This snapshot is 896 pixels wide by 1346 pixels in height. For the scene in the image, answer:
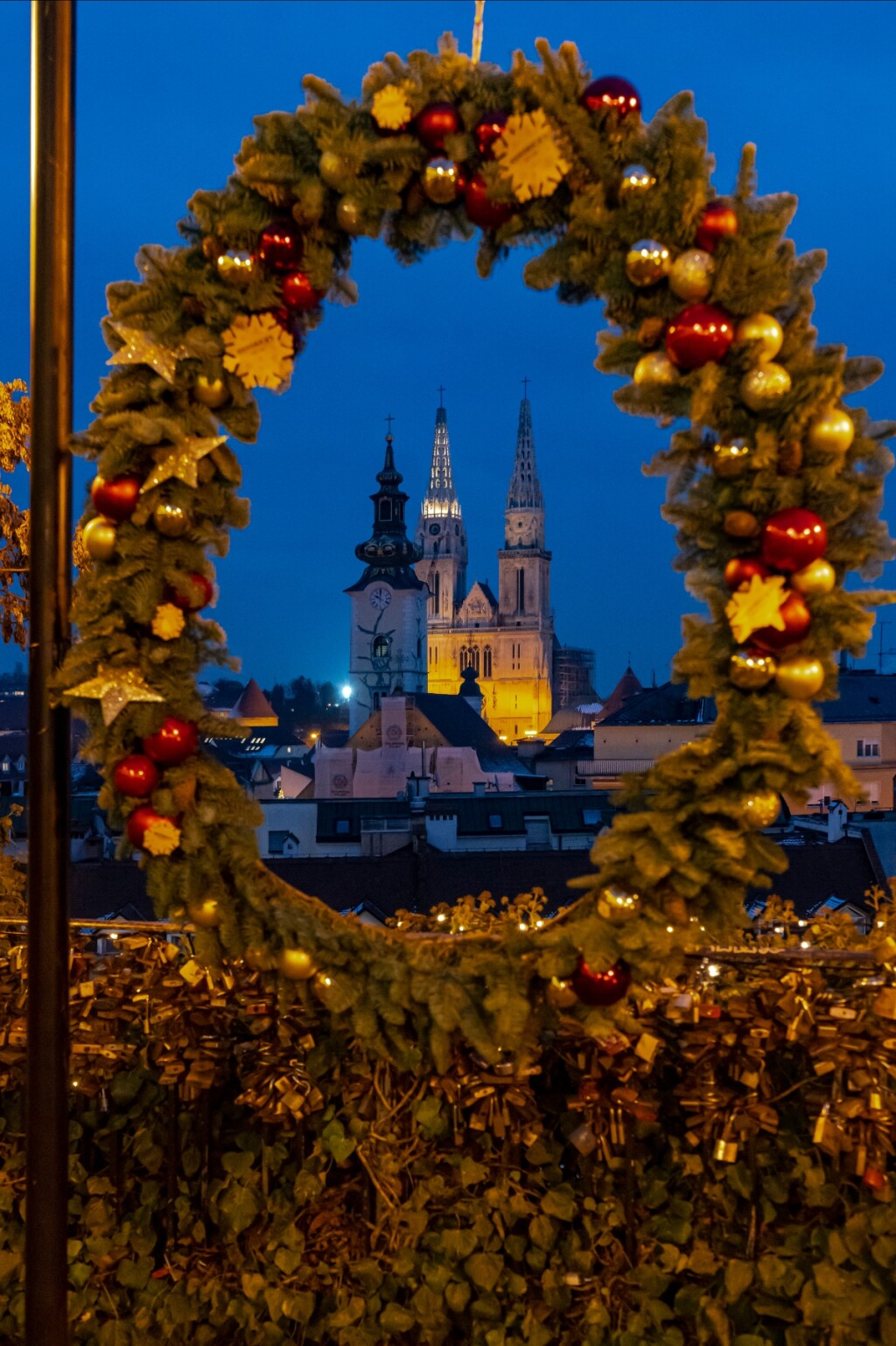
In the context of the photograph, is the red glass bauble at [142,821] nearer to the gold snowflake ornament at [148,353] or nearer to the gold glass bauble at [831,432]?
the gold snowflake ornament at [148,353]

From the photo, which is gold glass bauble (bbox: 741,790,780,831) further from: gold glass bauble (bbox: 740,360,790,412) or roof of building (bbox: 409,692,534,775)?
roof of building (bbox: 409,692,534,775)

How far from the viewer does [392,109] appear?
93.3 inches

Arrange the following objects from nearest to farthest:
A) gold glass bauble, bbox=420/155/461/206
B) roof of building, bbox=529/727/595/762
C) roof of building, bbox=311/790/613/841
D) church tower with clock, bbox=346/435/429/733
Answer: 1. gold glass bauble, bbox=420/155/461/206
2. roof of building, bbox=311/790/613/841
3. roof of building, bbox=529/727/595/762
4. church tower with clock, bbox=346/435/429/733

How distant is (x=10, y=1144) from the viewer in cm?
309

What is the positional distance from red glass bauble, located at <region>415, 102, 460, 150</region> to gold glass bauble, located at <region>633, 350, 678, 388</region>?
0.62 m

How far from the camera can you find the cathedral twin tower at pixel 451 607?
68.0m

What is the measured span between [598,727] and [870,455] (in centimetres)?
4080

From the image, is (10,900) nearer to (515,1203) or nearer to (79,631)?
(79,631)

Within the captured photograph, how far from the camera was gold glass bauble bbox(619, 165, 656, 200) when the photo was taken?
7.30 feet

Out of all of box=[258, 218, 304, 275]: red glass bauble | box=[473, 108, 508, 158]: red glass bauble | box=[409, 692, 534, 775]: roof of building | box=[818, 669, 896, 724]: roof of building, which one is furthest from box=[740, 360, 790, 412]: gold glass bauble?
box=[409, 692, 534, 775]: roof of building

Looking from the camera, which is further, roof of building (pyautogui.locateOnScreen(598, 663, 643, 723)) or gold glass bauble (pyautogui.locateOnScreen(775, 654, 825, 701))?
roof of building (pyautogui.locateOnScreen(598, 663, 643, 723))

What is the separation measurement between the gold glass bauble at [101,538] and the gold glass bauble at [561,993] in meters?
1.30

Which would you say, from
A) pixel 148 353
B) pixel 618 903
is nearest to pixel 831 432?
pixel 618 903

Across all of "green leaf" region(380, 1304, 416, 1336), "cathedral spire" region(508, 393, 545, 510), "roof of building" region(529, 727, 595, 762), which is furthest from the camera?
"cathedral spire" region(508, 393, 545, 510)
